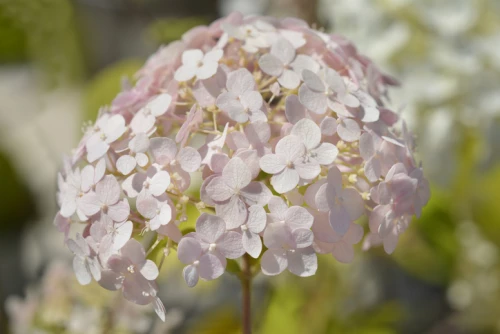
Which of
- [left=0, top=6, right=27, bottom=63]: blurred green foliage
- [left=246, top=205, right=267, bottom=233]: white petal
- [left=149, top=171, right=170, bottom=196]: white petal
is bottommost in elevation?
[left=0, top=6, right=27, bottom=63]: blurred green foliage

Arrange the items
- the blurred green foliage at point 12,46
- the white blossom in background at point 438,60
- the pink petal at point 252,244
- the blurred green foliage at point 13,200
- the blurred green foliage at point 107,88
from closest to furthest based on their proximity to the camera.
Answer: the pink petal at point 252,244 < the white blossom in background at point 438,60 < the blurred green foliage at point 107,88 < the blurred green foliage at point 12,46 < the blurred green foliage at point 13,200

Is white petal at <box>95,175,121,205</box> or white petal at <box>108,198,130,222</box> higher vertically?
white petal at <box>95,175,121,205</box>

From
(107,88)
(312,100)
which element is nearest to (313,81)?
(312,100)

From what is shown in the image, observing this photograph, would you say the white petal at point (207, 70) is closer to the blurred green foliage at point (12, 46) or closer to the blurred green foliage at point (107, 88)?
the blurred green foliage at point (107, 88)

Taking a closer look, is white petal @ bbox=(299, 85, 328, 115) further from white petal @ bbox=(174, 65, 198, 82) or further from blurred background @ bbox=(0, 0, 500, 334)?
blurred background @ bbox=(0, 0, 500, 334)

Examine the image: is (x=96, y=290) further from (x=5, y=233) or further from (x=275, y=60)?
(x=5, y=233)

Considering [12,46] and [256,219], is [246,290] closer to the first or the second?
[256,219]

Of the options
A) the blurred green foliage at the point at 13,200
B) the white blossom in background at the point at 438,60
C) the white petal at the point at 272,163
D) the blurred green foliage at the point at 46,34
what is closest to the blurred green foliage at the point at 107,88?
the blurred green foliage at the point at 46,34

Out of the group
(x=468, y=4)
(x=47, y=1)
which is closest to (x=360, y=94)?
(x=468, y=4)

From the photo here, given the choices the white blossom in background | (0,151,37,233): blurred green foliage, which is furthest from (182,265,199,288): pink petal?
(0,151,37,233): blurred green foliage
